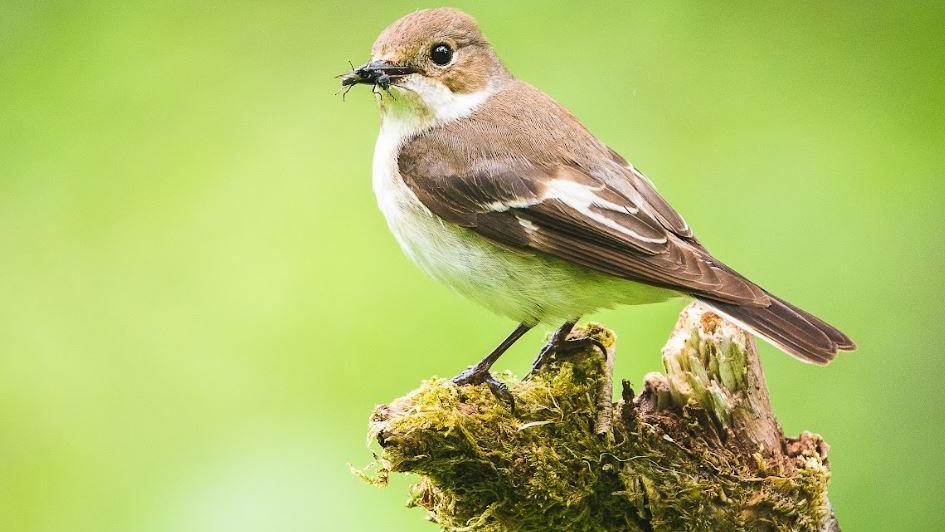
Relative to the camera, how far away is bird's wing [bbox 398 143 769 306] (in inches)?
169

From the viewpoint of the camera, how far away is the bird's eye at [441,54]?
16.3 ft

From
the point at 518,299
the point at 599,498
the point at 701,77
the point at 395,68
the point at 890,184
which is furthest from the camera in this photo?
the point at 701,77

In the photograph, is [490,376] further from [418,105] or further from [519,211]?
[418,105]

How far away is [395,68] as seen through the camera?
4.81 m

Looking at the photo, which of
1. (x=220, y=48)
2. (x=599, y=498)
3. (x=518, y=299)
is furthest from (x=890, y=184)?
(x=220, y=48)

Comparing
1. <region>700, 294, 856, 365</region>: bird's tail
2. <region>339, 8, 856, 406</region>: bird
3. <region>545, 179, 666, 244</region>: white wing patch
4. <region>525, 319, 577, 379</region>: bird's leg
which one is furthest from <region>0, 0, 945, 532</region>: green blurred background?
<region>700, 294, 856, 365</region>: bird's tail

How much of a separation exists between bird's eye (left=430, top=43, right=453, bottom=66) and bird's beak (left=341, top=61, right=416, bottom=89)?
0.48 feet

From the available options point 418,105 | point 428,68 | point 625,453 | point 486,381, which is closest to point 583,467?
point 625,453

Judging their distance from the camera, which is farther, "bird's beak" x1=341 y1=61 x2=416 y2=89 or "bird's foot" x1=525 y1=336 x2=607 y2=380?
"bird's beak" x1=341 y1=61 x2=416 y2=89

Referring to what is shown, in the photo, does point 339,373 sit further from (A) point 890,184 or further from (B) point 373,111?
(A) point 890,184

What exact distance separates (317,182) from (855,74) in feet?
10.8

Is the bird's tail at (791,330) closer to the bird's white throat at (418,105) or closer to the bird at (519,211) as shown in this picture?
the bird at (519,211)

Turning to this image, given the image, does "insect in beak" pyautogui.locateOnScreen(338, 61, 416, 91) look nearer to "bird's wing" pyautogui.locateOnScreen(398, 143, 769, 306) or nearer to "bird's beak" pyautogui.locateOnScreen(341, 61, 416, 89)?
"bird's beak" pyautogui.locateOnScreen(341, 61, 416, 89)

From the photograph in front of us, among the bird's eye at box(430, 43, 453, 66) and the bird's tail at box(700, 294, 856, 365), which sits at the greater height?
the bird's eye at box(430, 43, 453, 66)
